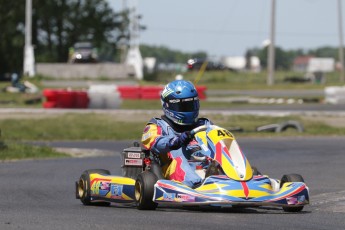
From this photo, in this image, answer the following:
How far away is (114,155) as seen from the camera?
58.0 feet

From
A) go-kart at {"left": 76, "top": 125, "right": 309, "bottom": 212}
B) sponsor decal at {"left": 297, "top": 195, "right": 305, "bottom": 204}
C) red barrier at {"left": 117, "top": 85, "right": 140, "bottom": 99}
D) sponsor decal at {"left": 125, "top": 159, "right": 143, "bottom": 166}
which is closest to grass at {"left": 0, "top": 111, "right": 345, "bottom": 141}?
red barrier at {"left": 117, "top": 85, "right": 140, "bottom": 99}

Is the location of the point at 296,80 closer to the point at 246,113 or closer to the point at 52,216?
the point at 246,113

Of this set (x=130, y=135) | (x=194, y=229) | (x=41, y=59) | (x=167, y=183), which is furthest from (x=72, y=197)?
(x=41, y=59)

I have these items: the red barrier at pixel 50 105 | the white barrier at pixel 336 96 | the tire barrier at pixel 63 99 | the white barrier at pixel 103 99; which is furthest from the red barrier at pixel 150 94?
the red barrier at pixel 50 105

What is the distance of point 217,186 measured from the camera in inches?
340

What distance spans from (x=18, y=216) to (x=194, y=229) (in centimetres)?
177

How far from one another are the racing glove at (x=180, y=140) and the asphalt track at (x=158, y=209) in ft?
1.92

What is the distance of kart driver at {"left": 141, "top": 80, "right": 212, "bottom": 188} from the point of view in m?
9.49

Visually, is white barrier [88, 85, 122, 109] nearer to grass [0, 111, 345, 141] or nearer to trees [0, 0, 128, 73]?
grass [0, 111, 345, 141]

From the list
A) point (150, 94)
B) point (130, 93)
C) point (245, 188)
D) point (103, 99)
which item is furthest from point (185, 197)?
point (130, 93)

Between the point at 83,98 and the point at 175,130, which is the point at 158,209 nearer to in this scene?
the point at 175,130

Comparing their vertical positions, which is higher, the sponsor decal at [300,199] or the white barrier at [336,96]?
the sponsor decal at [300,199]

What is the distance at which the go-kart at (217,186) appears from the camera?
8578 mm

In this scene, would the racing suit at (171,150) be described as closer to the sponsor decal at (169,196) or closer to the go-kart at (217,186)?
the go-kart at (217,186)
